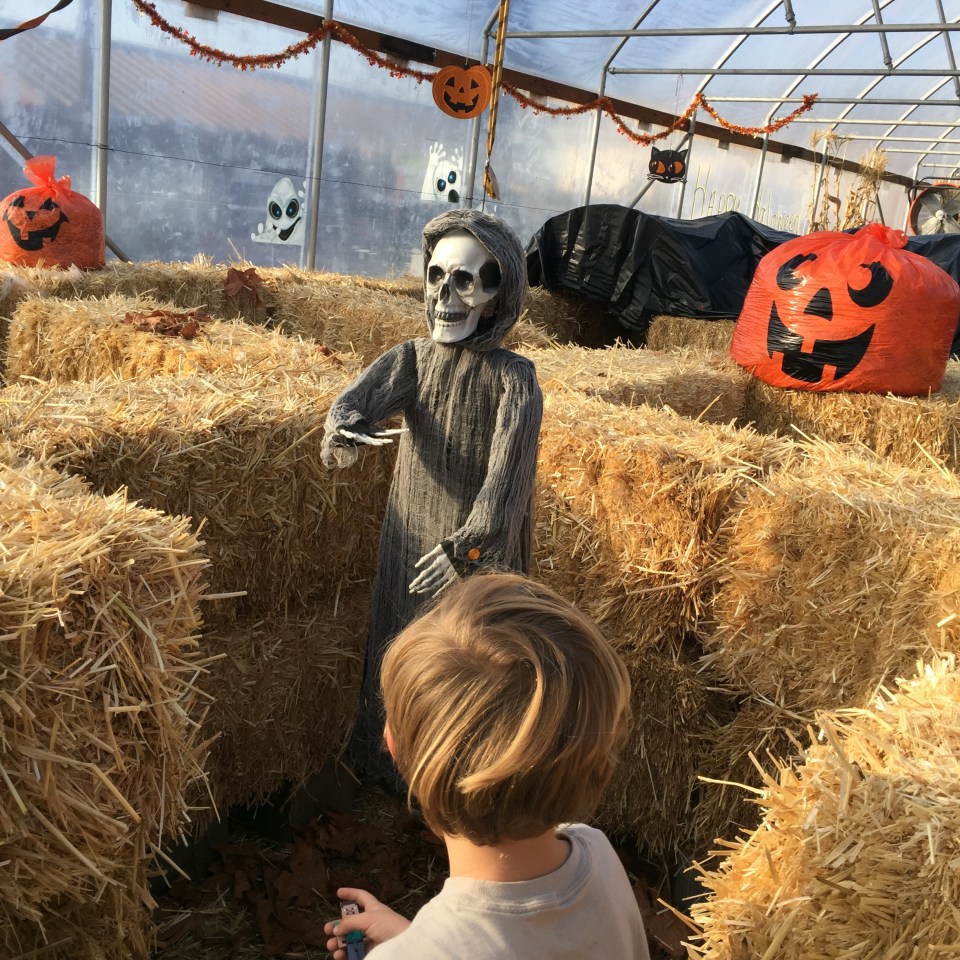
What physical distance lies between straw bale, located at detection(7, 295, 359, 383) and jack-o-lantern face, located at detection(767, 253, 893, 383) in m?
2.85

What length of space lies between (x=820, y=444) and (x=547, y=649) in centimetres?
274

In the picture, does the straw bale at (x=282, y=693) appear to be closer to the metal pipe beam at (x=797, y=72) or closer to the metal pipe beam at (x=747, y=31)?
the metal pipe beam at (x=747, y=31)

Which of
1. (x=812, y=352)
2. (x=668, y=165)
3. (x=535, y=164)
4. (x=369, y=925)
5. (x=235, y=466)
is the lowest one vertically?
(x=369, y=925)

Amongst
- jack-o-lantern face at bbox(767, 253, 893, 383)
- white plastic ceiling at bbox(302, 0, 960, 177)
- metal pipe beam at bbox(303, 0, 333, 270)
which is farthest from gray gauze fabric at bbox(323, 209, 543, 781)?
white plastic ceiling at bbox(302, 0, 960, 177)

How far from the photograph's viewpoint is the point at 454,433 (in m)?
2.69

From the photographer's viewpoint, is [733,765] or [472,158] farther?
[472,158]

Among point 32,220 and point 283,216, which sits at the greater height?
point 283,216

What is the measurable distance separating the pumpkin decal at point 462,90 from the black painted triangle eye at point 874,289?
5.90 metres

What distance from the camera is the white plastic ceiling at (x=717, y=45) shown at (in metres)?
10.6

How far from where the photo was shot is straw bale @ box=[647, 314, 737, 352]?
29.2ft

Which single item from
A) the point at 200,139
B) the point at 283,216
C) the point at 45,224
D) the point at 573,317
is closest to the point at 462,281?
the point at 45,224

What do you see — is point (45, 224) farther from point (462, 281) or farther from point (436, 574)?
point (436, 574)

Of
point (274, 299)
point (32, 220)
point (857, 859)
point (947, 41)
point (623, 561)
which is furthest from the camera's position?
point (947, 41)

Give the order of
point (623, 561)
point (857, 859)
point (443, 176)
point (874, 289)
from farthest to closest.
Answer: point (443, 176) → point (874, 289) → point (623, 561) → point (857, 859)
